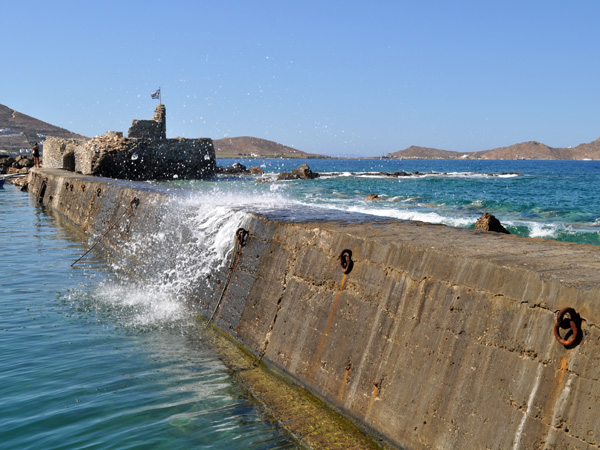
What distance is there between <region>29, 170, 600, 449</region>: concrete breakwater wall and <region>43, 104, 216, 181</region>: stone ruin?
87.3 ft

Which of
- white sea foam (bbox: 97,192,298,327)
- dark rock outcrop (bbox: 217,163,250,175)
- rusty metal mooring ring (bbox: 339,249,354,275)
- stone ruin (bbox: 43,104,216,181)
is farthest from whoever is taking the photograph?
dark rock outcrop (bbox: 217,163,250,175)

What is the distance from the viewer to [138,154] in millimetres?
39406

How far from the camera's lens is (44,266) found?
10492 millimetres

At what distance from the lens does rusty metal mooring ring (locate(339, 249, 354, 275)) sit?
4.91 metres

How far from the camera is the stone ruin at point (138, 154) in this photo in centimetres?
3081

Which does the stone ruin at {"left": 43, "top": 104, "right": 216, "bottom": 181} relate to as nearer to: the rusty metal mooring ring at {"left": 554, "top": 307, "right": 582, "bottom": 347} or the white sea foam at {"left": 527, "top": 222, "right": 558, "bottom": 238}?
the white sea foam at {"left": 527, "top": 222, "right": 558, "bottom": 238}

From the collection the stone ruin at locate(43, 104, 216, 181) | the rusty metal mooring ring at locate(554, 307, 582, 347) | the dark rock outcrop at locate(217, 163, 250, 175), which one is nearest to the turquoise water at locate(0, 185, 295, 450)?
the rusty metal mooring ring at locate(554, 307, 582, 347)

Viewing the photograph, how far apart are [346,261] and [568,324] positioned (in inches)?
86.3

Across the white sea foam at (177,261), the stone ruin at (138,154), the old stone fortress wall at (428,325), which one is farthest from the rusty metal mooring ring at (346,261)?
the stone ruin at (138,154)

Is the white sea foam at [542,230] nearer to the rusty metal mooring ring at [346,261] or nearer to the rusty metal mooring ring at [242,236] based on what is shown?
the rusty metal mooring ring at [242,236]

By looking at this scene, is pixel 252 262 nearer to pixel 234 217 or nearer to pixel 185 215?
pixel 234 217

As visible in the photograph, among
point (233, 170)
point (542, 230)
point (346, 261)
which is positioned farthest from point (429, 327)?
point (233, 170)

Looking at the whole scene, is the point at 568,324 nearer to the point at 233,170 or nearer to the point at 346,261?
the point at 346,261

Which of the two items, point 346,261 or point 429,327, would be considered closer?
point 429,327
